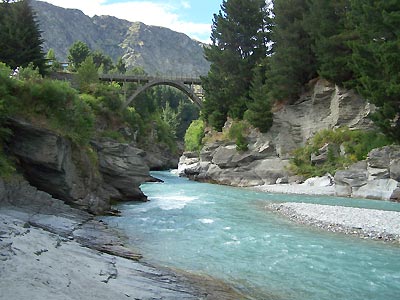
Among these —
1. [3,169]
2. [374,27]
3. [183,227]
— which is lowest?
[183,227]

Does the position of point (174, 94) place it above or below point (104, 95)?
above

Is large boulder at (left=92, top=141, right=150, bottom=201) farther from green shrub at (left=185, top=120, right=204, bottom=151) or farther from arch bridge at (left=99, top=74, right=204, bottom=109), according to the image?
arch bridge at (left=99, top=74, right=204, bottom=109)

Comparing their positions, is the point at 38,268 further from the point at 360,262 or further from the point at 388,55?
the point at 388,55

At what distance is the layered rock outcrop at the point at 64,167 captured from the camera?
14.9 m

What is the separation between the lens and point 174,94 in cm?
11069

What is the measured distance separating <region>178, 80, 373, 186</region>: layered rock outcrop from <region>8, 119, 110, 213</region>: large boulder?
2116 centimetres

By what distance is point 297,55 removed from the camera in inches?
1480

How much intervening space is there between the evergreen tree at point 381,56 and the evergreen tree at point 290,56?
8.40 m

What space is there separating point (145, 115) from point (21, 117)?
6200 centimetres

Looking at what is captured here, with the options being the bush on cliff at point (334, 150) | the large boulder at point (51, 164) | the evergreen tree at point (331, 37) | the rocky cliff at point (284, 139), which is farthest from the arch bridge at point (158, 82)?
the large boulder at point (51, 164)

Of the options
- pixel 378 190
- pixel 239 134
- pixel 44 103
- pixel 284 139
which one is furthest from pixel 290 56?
pixel 44 103

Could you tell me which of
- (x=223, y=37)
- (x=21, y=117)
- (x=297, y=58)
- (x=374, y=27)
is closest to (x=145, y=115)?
(x=223, y=37)

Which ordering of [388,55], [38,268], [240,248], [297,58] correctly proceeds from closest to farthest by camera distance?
[38,268] → [240,248] → [388,55] → [297,58]

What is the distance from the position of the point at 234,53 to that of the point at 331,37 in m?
14.9
